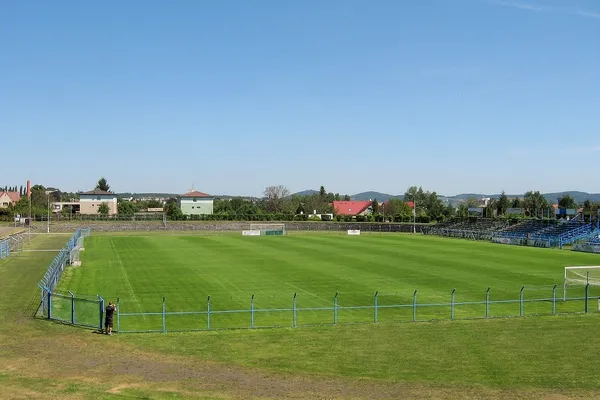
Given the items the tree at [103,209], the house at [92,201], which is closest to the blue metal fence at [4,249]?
the tree at [103,209]

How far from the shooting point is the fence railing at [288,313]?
1191 inches

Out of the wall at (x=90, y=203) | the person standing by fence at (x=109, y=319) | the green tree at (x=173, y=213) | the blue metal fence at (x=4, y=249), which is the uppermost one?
the wall at (x=90, y=203)

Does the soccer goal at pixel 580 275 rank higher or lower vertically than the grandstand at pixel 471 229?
lower

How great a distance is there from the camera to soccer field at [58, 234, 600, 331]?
3372cm

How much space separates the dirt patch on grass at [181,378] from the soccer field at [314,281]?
18.3ft

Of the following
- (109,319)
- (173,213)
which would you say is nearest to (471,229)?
(109,319)

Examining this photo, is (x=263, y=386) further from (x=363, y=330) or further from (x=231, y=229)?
(x=231, y=229)

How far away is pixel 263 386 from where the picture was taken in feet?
68.0

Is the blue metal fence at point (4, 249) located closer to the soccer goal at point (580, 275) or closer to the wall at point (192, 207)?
the soccer goal at point (580, 275)

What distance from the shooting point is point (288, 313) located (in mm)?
34281

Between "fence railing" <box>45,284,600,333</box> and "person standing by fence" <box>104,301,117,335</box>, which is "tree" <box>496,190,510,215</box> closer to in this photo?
"fence railing" <box>45,284,600,333</box>

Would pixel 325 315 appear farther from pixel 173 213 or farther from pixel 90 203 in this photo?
pixel 90 203

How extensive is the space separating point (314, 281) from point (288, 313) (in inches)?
515

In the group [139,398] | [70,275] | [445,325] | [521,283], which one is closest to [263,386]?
[139,398]
